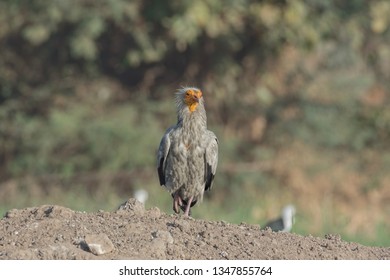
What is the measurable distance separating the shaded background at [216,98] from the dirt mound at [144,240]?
23.1 ft

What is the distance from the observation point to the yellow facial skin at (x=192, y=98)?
785 centimetres

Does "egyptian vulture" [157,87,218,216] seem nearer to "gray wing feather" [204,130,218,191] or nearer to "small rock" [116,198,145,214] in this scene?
"gray wing feather" [204,130,218,191]

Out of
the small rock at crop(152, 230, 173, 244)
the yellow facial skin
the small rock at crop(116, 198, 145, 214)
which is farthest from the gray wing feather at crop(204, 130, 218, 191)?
the small rock at crop(152, 230, 173, 244)

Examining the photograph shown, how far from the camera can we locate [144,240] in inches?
237

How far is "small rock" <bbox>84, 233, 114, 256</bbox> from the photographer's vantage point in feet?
18.8

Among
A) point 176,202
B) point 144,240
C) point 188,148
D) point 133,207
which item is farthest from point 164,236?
point 176,202

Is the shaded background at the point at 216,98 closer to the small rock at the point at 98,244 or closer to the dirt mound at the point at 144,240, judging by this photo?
the dirt mound at the point at 144,240

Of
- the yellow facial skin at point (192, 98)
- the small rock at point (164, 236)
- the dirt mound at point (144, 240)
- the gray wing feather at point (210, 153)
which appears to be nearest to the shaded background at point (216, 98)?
the gray wing feather at point (210, 153)

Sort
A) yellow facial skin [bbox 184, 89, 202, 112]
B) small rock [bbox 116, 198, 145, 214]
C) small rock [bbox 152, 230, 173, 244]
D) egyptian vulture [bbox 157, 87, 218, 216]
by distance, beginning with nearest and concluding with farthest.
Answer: small rock [bbox 152, 230, 173, 244] → small rock [bbox 116, 198, 145, 214] → yellow facial skin [bbox 184, 89, 202, 112] → egyptian vulture [bbox 157, 87, 218, 216]

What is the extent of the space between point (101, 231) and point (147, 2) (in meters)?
8.38

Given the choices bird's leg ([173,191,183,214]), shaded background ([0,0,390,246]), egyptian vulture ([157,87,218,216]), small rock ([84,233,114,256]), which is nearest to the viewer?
small rock ([84,233,114,256])

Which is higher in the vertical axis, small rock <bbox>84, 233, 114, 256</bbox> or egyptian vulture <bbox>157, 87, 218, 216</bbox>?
egyptian vulture <bbox>157, 87, 218, 216</bbox>

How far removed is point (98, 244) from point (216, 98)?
928 cm

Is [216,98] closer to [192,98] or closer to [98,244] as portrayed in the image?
[192,98]
